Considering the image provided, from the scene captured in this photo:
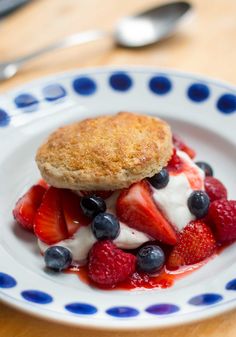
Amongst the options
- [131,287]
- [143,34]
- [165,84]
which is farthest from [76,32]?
[131,287]

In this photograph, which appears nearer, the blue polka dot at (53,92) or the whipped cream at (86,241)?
the whipped cream at (86,241)

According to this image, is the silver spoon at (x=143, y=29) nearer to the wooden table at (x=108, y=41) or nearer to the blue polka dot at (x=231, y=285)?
the wooden table at (x=108, y=41)

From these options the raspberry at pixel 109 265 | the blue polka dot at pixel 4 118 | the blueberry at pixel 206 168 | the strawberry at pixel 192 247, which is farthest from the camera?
the blue polka dot at pixel 4 118

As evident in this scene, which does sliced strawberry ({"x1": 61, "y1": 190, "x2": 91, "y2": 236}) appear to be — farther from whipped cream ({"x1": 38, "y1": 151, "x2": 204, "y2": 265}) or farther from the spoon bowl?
the spoon bowl

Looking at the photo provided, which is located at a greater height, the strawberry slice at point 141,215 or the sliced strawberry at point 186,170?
the sliced strawberry at point 186,170

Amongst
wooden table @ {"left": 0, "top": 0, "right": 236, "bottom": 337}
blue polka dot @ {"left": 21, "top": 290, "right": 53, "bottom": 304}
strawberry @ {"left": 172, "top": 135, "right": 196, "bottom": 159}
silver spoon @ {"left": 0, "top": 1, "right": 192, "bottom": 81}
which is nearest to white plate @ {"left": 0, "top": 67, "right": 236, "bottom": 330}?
blue polka dot @ {"left": 21, "top": 290, "right": 53, "bottom": 304}

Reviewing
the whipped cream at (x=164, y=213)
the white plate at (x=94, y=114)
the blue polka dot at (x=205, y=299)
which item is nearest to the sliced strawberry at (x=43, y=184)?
the white plate at (x=94, y=114)

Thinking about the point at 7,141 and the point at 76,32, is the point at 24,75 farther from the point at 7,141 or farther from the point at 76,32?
the point at 7,141
